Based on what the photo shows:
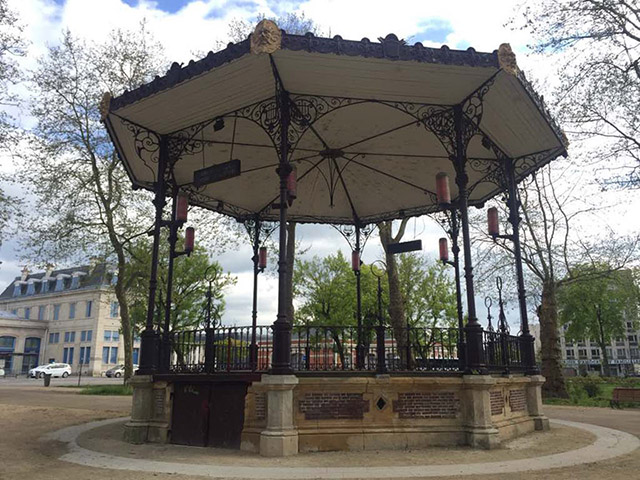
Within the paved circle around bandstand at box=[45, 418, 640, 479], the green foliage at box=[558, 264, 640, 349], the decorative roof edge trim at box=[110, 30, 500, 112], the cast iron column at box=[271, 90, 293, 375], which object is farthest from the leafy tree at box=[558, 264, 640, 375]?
the cast iron column at box=[271, 90, 293, 375]

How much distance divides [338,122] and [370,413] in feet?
22.8

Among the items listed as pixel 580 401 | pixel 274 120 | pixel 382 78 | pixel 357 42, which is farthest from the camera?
pixel 580 401

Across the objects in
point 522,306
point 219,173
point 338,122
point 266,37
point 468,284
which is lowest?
point 522,306

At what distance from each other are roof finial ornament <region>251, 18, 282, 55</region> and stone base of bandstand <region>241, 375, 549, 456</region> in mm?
5576

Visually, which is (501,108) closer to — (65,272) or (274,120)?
(274,120)

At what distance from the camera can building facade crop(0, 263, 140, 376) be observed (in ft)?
208

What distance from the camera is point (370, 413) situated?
8586mm

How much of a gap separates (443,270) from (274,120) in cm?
3144

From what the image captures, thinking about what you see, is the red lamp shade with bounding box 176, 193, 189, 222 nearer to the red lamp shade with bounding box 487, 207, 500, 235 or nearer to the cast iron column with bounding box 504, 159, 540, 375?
the red lamp shade with bounding box 487, 207, 500, 235

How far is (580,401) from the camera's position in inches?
846

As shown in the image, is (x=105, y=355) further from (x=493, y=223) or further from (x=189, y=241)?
(x=493, y=223)

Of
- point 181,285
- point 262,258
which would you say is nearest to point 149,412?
point 262,258

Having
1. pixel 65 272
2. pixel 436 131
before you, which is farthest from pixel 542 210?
pixel 65 272

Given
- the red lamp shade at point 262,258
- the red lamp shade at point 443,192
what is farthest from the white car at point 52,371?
the red lamp shade at point 443,192
